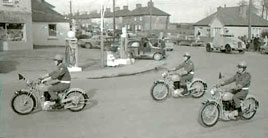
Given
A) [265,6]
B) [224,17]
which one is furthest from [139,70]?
[265,6]

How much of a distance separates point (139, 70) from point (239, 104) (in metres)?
10.9

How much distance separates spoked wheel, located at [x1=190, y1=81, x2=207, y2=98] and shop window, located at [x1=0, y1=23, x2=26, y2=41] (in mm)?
22991

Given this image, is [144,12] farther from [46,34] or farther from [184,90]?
[184,90]

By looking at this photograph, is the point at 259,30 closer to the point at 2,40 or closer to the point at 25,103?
the point at 2,40

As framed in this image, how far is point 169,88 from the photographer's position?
10.7 meters

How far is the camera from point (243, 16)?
59000mm

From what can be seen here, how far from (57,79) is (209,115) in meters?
3.98

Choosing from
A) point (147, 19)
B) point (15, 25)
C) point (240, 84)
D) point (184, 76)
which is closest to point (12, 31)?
point (15, 25)

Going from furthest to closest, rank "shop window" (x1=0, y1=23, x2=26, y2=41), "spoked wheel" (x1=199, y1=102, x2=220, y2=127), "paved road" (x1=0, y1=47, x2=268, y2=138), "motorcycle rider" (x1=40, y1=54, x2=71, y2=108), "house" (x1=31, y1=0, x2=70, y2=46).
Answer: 1. "house" (x1=31, y1=0, x2=70, y2=46)
2. "shop window" (x1=0, y1=23, x2=26, y2=41)
3. "motorcycle rider" (x1=40, y1=54, x2=71, y2=108)
4. "spoked wheel" (x1=199, y1=102, x2=220, y2=127)
5. "paved road" (x1=0, y1=47, x2=268, y2=138)

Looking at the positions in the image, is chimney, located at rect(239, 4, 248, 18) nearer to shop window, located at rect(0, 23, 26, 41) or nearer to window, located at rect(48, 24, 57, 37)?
window, located at rect(48, 24, 57, 37)

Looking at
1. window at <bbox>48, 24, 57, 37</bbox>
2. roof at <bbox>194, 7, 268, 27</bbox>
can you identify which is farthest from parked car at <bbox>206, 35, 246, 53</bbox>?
roof at <bbox>194, 7, 268, 27</bbox>

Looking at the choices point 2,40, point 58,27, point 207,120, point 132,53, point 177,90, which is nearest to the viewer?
point 207,120

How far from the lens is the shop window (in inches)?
1141

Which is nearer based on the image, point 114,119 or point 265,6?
point 114,119
